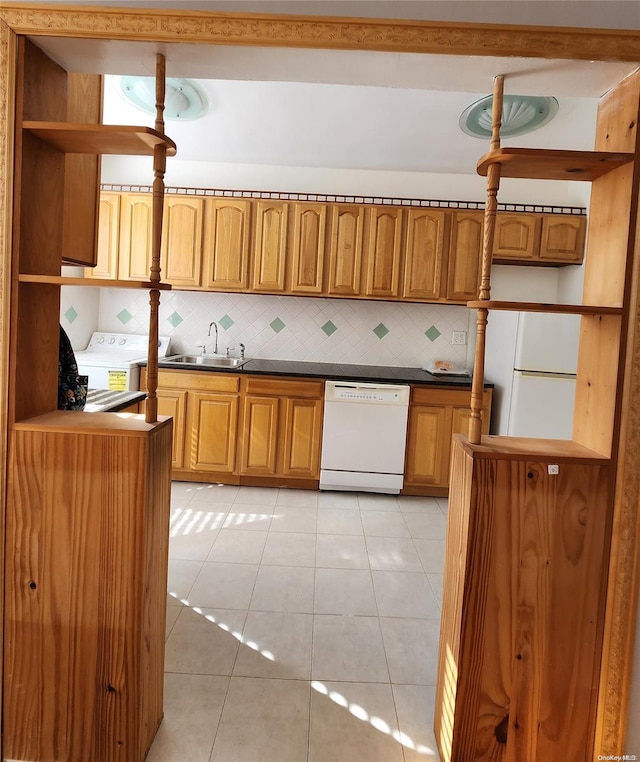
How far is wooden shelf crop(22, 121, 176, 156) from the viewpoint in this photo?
53.5 inches

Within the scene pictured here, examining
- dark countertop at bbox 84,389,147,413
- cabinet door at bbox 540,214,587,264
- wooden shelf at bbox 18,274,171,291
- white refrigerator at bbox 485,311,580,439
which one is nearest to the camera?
wooden shelf at bbox 18,274,171,291

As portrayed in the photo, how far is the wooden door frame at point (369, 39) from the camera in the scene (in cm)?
135

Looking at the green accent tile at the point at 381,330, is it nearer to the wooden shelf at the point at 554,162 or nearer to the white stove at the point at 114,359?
the white stove at the point at 114,359

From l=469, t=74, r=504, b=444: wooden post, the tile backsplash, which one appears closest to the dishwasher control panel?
the tile backsplash

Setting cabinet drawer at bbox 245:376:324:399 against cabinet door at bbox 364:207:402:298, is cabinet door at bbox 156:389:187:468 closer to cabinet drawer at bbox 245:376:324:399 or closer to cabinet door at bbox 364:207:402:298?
cabinet drawer at bbox 245:376:324:399

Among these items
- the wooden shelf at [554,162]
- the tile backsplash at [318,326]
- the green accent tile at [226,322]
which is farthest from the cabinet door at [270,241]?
the wooden shelf at [554,162]

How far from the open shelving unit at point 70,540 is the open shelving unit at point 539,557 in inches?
35.0

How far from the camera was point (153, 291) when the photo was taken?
1416mm

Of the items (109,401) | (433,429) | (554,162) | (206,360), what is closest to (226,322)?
(206,360)

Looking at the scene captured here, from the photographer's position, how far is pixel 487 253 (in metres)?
1.43

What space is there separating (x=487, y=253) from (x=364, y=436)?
100 inches

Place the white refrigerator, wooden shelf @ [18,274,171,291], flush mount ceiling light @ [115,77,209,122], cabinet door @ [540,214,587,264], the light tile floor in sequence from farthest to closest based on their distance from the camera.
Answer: cabinet door @ [540,214,587,264] < the white refrigerator < flush mount ceiling light @ [115,77,209,122] < the light tile floor < wooden shelf @ [18,274,171,291]

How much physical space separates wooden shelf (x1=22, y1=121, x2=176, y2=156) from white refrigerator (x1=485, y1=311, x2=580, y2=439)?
9.09 ft

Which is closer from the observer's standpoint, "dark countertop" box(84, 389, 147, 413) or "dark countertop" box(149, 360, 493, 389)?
"dark countertop" box(84, 389, 147, 413)
